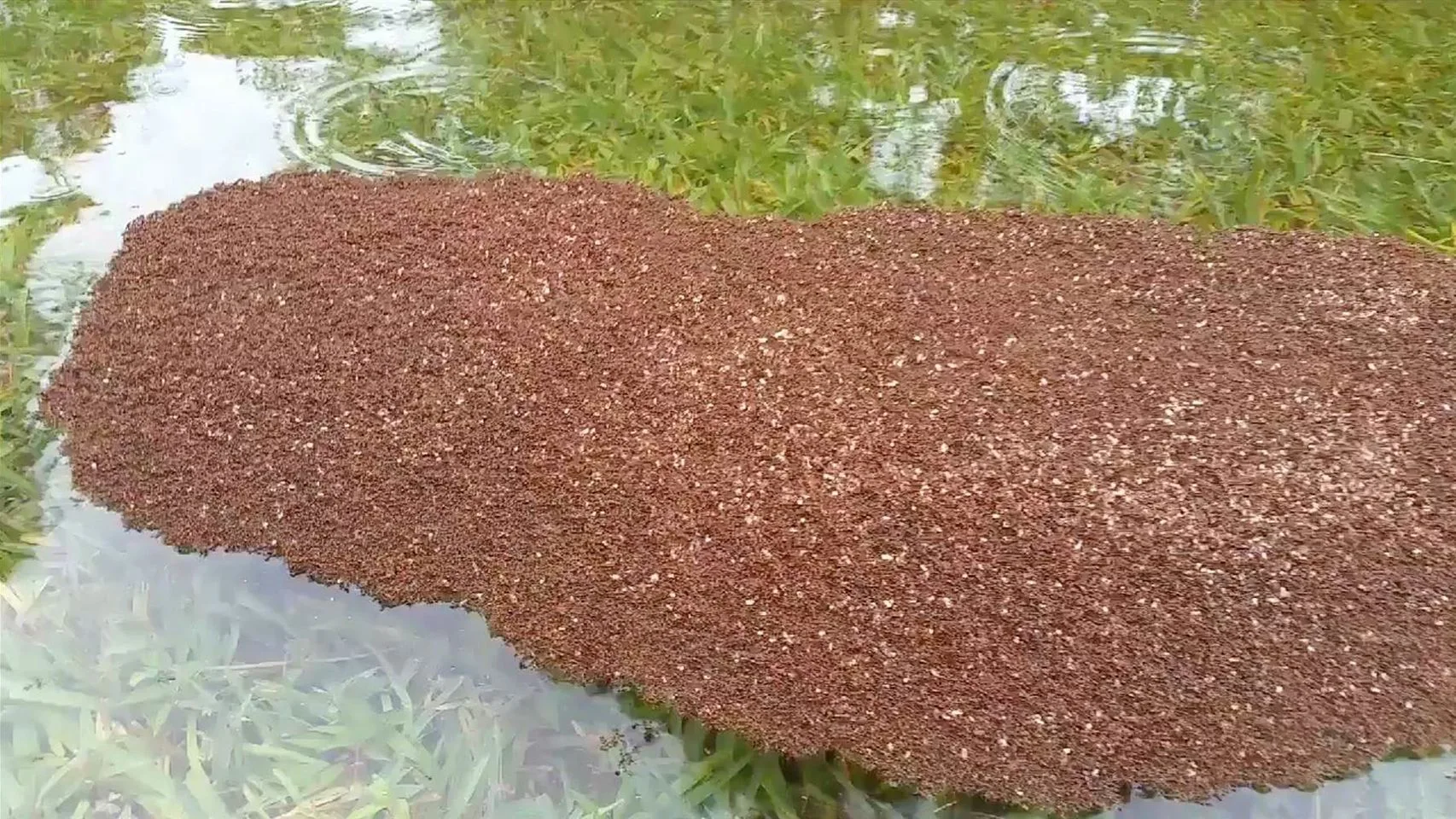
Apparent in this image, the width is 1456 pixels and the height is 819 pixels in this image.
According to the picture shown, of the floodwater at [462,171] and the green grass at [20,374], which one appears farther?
the green grass at [20,374]

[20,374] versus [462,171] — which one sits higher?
[462,171]

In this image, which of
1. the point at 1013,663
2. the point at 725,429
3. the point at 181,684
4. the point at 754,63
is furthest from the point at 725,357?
the point at 754,63

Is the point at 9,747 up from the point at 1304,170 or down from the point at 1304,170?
down

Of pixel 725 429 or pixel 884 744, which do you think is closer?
pixel 884 744

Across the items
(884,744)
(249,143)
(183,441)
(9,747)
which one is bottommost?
(9,747)

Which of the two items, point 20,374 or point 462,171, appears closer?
point 20,374

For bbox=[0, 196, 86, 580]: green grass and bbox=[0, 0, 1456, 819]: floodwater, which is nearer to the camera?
bbox=[0, 0, 1456, 819]: floodwater

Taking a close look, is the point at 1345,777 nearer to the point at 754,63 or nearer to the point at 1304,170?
the point at 1304,170

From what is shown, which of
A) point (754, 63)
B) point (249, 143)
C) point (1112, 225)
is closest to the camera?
point (1112, 225)
